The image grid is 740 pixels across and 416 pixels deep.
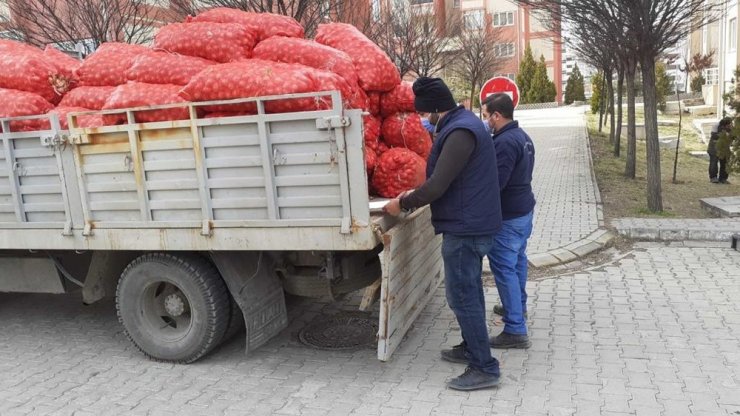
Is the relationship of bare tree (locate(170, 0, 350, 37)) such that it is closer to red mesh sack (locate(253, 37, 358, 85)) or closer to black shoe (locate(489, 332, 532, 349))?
red mesh sack (locate(253, 37, 358, 85))

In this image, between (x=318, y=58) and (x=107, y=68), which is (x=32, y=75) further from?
(x=318, y=58)

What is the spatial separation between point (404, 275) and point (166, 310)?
1.79 m

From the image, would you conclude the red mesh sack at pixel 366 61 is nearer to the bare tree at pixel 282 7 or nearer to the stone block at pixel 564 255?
the stone block at pixel 564 255

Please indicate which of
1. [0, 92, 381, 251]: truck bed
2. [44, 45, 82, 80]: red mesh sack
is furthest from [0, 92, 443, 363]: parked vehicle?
[44, 45, 82, 80]: red mesh sack

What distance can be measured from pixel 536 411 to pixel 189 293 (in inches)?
93.9

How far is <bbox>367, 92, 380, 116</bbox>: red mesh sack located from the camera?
459cm

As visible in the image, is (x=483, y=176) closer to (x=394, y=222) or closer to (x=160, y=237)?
(x=394, y=222)

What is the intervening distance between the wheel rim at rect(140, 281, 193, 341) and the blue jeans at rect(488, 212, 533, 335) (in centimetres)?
221

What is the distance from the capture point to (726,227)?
24.9 ft

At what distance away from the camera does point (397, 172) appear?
4465mm

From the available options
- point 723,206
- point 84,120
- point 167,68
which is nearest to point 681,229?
point 723,206

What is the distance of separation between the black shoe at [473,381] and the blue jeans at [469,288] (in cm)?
3

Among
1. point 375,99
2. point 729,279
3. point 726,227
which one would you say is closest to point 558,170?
point 726,227

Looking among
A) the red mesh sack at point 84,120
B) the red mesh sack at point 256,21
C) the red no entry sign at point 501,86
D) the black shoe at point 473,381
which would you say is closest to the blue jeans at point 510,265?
the black shoe at point 473,381
